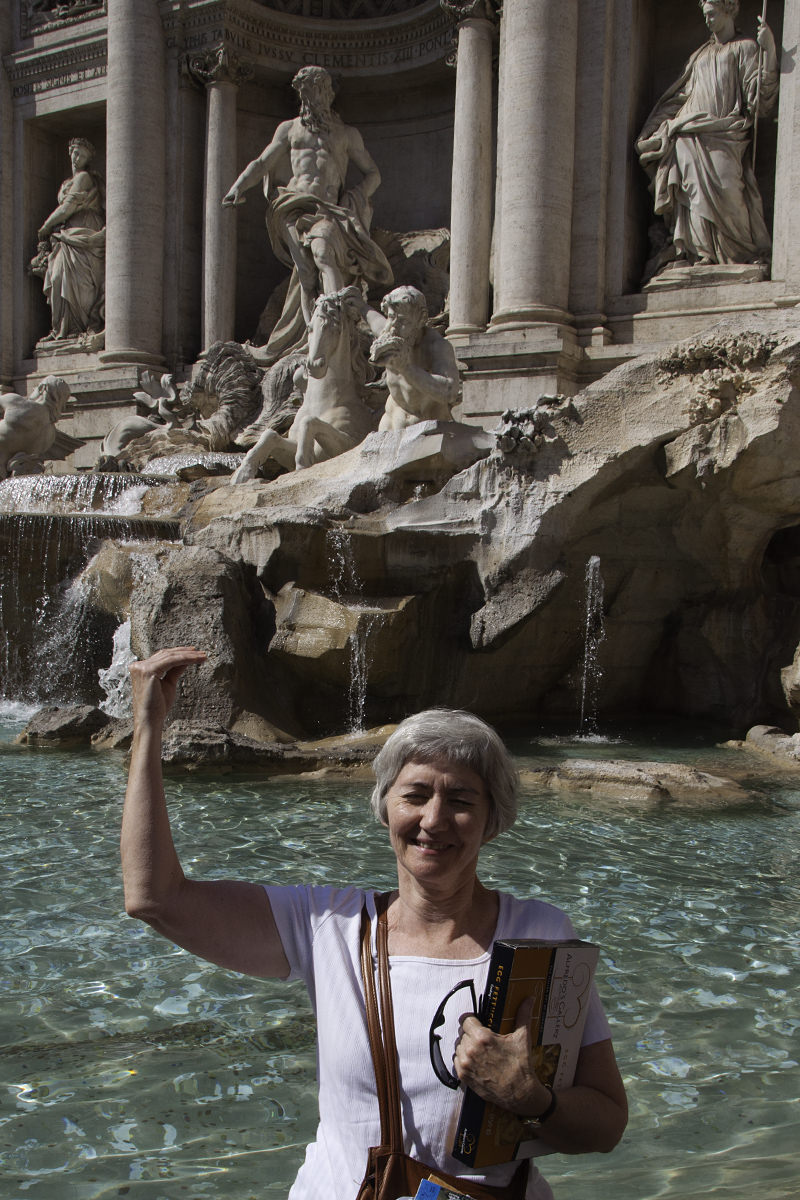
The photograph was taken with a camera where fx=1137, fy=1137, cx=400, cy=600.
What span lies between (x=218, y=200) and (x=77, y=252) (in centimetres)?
268

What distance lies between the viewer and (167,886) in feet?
5.39

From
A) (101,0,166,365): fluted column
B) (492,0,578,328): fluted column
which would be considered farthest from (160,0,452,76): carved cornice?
(492,0,578,328): fluted column

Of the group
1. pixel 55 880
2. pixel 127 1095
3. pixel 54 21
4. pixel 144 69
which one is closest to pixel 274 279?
pixel 144 69

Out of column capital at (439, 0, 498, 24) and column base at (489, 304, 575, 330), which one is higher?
column capital at (439, 0, 498, 24)

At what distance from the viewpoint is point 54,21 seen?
53.6ft

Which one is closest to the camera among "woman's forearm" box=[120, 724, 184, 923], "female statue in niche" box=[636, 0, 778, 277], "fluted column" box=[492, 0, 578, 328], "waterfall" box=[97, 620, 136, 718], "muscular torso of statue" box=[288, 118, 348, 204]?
"woman's forearm" box=[120, 724, 184, 923]

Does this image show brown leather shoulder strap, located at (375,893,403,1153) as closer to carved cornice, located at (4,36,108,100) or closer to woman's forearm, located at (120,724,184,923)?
woman's forearm, located at (120,724,184,923)

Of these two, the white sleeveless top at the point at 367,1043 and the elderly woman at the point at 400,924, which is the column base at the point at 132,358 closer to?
the elderly woman at the point at 400,924

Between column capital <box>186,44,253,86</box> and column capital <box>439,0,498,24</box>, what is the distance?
3.30m

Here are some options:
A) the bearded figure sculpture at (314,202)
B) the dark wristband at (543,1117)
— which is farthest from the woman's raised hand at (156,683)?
the bearded figure sculpture at (314,202)

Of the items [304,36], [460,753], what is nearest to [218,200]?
[304,36]

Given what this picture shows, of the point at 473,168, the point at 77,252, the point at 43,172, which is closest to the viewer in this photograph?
the point at 473,168

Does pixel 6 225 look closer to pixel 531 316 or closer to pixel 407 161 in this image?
pixel 407 161

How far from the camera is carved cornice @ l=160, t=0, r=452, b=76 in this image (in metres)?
14.6
